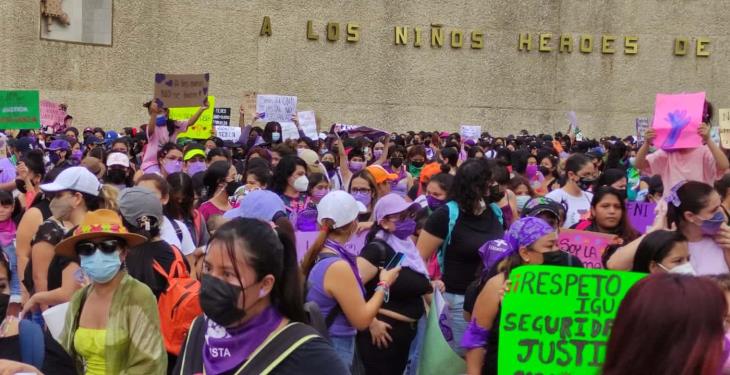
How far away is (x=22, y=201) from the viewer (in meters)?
8.97

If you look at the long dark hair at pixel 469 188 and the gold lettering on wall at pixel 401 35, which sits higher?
the gold lettering on wall at pixel 401 35

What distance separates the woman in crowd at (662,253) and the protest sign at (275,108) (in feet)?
42.2

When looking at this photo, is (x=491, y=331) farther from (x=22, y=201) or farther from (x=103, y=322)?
(x=22, y=201)

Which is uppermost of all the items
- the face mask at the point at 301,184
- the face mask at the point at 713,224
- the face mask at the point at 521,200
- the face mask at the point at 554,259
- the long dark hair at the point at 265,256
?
the long dark hair at the point at 265,256

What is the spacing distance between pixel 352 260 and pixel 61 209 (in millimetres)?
1809

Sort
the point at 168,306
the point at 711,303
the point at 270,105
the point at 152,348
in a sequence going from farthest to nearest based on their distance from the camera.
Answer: the point at 270,105
the point at 168,306
the point at 152,348
the point at 711,303

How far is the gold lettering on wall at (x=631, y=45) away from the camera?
32.1m

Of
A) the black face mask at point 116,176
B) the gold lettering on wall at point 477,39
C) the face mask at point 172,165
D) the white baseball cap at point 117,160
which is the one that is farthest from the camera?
the gold lettering on wall at point 477,39

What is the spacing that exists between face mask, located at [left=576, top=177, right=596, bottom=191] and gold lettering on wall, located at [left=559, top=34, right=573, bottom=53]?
22.3 metres

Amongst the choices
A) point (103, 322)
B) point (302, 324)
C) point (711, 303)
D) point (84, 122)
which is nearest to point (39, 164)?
point (103, 322)

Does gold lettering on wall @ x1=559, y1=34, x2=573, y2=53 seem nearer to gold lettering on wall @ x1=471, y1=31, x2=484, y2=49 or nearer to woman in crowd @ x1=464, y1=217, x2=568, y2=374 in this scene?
gold lettering on wall @ x1=471, y1=31, x2=484, y2=49

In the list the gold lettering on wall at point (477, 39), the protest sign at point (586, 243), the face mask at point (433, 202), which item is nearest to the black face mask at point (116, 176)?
the face mask at point (433, 202)

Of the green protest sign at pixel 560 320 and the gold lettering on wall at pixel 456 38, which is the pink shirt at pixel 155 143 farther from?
the gold lettering on wall at pixel 456 38

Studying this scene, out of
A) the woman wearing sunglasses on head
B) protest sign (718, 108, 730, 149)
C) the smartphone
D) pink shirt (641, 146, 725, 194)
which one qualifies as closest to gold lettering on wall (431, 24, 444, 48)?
protest sign (718, 108, 730, 149)
